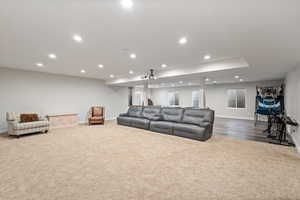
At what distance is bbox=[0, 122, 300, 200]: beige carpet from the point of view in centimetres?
191

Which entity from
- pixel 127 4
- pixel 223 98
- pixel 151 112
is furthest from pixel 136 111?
pixel 223 98

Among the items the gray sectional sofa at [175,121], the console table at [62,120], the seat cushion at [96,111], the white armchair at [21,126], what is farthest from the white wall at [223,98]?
the white armchair at [21,126]

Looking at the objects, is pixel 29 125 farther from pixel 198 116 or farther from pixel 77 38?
pixel 198 116

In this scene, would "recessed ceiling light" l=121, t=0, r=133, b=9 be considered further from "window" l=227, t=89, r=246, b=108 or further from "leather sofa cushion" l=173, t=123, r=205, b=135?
"window" l=227, t=89, r=246, b=108

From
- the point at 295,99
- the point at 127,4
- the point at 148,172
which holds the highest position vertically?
the point at 127,4

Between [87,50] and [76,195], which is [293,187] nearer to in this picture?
[76,195]

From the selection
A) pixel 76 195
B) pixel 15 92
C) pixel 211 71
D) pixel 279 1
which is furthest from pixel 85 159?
pixel 15 92

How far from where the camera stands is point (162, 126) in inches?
212

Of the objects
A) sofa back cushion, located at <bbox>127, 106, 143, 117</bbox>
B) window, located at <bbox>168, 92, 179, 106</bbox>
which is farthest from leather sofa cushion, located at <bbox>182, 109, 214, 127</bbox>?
window, located at <bbox>168, 92, 179, 106</bbox>

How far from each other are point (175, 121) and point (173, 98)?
301 inches

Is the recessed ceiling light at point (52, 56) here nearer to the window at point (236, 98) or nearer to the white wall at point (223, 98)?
the white wall at point (223, 98)

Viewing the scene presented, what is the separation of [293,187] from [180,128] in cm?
301

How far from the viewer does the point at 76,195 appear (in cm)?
185

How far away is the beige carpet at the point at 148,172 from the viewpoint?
1912 millimetres
